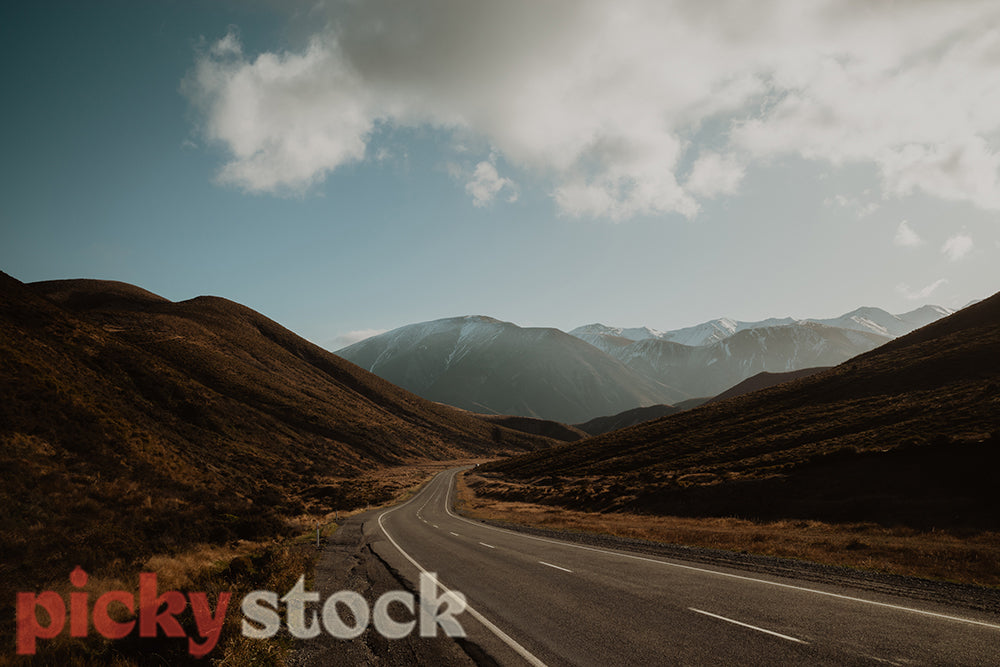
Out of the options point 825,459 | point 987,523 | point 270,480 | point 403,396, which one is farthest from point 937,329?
point 403,396

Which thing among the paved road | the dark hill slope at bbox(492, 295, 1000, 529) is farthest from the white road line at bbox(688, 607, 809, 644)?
the dark hill slope at bbox(492, 295, 1000, 529)

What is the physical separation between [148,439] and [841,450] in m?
47.1

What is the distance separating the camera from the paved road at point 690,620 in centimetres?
632

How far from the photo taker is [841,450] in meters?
27.5

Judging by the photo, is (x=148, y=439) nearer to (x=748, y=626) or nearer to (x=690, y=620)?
(x=690, y=620)

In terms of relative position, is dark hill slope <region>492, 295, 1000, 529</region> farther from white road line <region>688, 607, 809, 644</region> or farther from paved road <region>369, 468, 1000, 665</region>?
white road line <region>688, 607, 809, 644</region>

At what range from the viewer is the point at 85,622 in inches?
352

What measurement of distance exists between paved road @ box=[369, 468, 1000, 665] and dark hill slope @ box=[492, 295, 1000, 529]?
14.1 meters

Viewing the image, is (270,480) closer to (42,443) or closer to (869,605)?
(42,443)

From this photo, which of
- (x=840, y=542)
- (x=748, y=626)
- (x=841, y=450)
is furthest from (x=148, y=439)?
(x=841, y=450)

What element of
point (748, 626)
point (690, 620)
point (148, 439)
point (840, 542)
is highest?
point (148, 439)

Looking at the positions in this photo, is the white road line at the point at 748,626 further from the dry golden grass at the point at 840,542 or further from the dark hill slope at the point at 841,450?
the dark hill slope at the point at 841,450

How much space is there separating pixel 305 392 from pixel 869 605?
96704 millimetres

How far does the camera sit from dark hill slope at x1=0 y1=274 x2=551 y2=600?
15750mm
